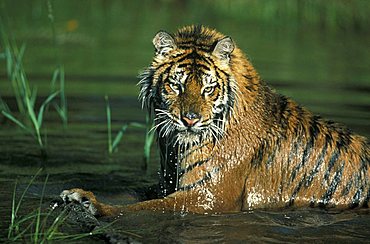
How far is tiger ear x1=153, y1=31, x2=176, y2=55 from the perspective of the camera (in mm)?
6410

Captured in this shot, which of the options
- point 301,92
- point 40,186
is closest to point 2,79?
point 301,92

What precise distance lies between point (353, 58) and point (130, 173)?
7.11m

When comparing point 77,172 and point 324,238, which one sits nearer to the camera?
point 324,238

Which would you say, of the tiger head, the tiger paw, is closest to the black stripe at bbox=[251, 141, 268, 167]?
the tiger head

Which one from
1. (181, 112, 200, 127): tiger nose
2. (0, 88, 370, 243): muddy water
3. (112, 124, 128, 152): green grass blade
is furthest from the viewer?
(112, 124, 128, 152): green grass blade

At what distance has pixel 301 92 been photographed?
11.5 metres

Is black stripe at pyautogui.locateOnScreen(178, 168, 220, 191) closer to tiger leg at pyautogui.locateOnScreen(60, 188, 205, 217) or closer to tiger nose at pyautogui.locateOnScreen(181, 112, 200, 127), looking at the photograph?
tiger leg at pyautogui.locateOnScreen(60, 188, 205, 217)

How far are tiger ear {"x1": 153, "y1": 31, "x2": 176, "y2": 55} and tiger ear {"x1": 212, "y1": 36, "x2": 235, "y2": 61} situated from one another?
33cm

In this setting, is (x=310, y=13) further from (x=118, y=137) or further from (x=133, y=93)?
(x=118, y=137)

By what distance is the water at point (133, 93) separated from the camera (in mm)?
6184

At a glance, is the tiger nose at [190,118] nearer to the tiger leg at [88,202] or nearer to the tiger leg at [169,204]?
the tiger leg at [169,204]

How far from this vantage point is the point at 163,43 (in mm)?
6469

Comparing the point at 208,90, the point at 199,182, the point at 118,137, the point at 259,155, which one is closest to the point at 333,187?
the point at 259,155

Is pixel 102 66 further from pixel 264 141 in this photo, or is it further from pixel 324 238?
pixel 324 238
